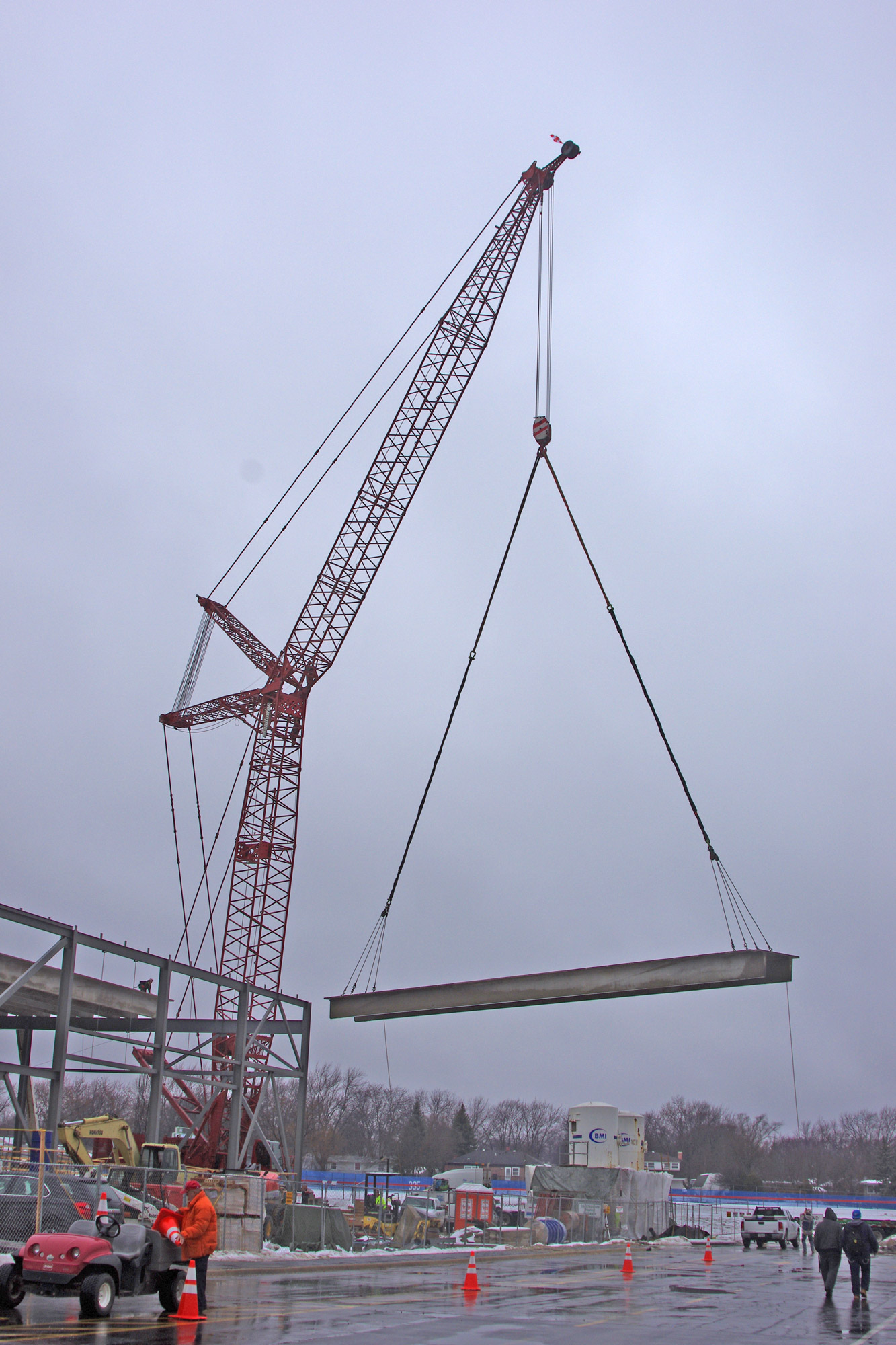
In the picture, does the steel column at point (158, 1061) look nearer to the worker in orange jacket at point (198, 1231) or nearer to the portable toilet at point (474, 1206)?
the portable toilet at point (474, 1206)

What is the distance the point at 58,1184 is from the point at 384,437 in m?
34.0

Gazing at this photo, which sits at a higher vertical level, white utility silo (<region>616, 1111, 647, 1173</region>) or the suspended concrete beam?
the suspended concrete beam

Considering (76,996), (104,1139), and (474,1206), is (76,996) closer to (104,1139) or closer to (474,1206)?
(104,1139)

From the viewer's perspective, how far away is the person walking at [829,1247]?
74.4 feet

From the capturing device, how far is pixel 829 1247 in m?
22.8

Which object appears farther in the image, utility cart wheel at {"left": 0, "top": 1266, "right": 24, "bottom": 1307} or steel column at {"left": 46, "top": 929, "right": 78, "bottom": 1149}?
steel column at {"left": 46, "top": 929, "right": 78, "bottom": 1149}

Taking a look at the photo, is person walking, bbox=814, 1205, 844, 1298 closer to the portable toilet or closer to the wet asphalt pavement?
the wet asphalt pavement

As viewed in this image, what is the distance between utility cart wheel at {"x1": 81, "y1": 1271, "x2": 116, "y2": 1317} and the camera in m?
13.3

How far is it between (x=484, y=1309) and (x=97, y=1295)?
711 centimetres

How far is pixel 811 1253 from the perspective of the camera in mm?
45750

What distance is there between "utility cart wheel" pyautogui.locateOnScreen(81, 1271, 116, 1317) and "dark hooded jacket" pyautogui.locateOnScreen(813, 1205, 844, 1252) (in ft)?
50.7

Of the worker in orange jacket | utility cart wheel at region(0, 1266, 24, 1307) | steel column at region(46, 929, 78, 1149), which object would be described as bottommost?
utility cart wheel at region(0, 1266, 24, 1307)

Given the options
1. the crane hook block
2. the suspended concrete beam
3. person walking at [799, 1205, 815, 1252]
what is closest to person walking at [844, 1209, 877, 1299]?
the suspended concrete beam

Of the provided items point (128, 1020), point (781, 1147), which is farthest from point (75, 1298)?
point (781, 1147)
